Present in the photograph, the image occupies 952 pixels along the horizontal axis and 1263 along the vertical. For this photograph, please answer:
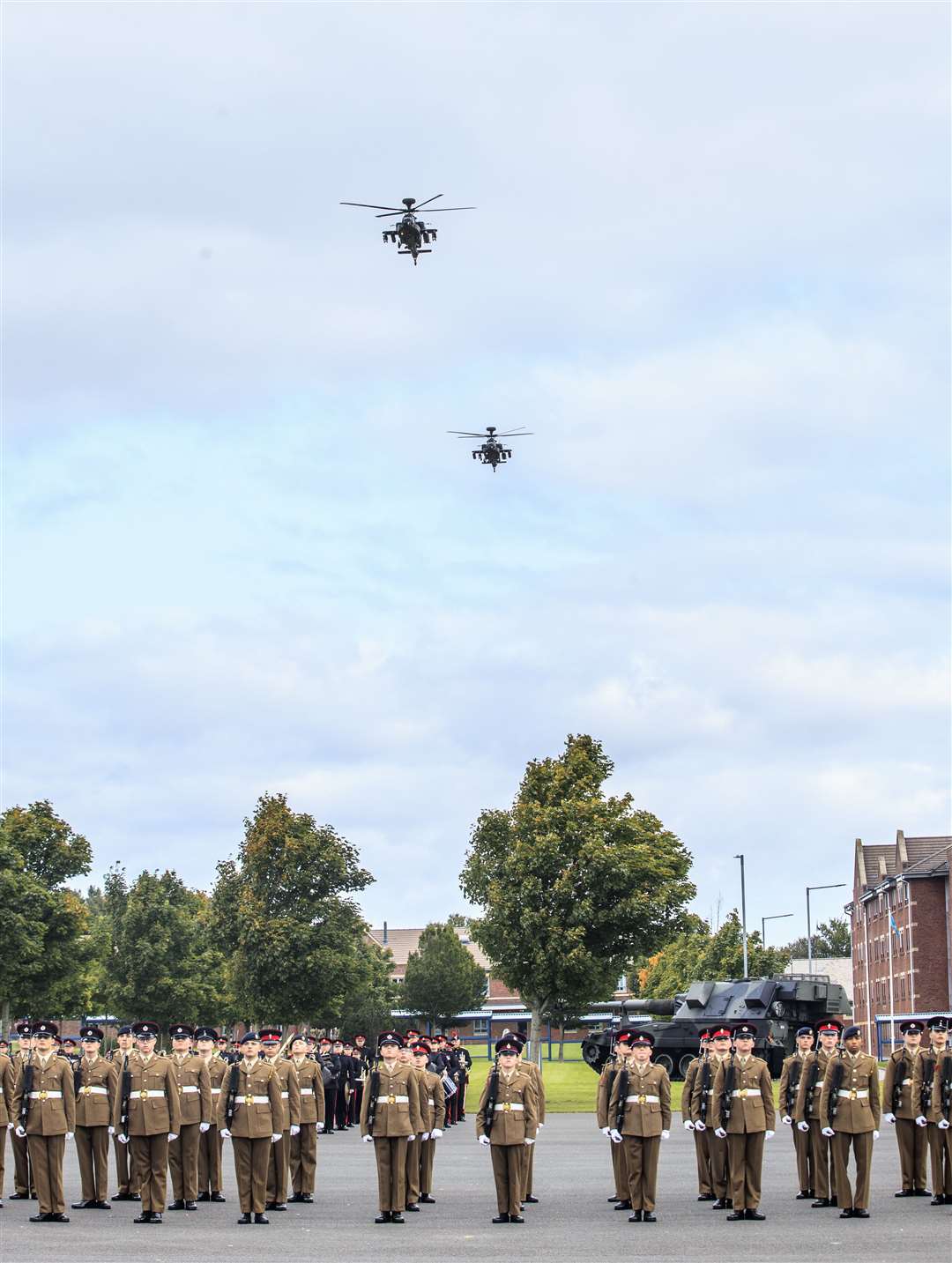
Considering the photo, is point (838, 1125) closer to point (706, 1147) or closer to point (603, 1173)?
point (706, 1147)

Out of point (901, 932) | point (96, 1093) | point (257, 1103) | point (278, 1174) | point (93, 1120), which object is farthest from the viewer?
point (901, 932)

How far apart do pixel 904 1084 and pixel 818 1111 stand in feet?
4.43

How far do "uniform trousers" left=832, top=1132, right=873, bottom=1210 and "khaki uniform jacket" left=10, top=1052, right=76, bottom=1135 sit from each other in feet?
26.6

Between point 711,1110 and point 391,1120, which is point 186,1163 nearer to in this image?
point 391,1120

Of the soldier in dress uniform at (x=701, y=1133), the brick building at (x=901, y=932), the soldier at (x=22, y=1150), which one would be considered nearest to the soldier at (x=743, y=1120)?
the soldier in dress uniform at (x=701, y=1133)

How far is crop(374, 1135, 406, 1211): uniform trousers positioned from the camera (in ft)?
57.2

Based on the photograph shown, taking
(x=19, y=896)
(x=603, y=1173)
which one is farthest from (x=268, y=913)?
(x=603, y=1173)

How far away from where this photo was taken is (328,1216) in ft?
59.4

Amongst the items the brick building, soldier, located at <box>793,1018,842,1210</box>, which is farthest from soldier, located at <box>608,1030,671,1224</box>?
the brick building

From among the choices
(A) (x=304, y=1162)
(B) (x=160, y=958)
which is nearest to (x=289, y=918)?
(B) (x=160, y=958)

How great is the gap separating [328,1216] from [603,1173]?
6.39 m

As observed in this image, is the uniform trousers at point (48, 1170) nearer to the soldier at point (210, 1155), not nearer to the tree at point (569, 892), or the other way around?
the soldier at point (210, 1155)

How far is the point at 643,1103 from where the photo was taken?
58.2 feet

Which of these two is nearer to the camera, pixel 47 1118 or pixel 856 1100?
pixel 47 1118
